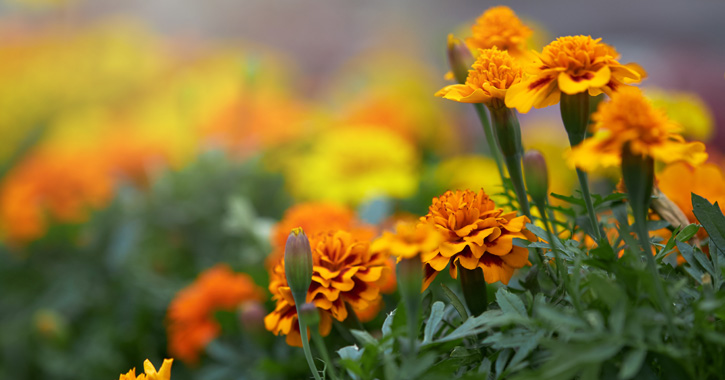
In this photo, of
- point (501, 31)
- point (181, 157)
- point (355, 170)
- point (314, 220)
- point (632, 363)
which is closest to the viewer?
point (632, 363)

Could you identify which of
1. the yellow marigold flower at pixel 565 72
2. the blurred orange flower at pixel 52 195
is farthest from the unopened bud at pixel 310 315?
the blurred orange flower at pixel 52 195

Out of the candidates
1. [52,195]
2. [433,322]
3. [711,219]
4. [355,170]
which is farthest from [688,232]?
[52,195]

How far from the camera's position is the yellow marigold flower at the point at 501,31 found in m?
0.33

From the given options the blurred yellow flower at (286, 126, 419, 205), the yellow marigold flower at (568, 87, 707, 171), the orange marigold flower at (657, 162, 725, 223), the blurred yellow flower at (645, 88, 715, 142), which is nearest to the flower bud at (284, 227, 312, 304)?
the yellow marigold flower at (568, 87, 707, 171)

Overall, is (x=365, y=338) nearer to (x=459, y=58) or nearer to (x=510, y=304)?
(x=510, y=304)

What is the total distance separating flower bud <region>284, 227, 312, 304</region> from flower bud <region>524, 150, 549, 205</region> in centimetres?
10

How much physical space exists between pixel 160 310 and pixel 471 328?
53 centimetres

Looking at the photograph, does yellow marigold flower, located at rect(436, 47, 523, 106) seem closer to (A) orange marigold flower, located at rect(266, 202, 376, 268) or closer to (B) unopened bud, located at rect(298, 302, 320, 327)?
(B) unopened bud, located at rect(298, 302, 320, 327)

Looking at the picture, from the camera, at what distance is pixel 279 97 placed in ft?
4.67

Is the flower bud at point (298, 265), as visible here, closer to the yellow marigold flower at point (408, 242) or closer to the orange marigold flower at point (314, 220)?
the yellow marigold flower at point (408, 242)

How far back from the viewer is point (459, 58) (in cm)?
34

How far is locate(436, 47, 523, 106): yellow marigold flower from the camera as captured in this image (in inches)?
10.7

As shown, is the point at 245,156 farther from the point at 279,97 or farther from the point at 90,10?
the point at 90,10

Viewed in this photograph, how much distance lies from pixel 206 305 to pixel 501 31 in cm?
36
